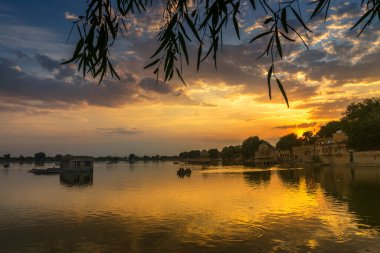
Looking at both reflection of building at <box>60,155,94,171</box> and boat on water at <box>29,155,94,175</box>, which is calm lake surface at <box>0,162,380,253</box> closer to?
boat on water at <box>29,155,94,175</box>

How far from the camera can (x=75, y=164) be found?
8612cm

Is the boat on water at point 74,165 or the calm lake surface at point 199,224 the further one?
the boat on water at point 74,165

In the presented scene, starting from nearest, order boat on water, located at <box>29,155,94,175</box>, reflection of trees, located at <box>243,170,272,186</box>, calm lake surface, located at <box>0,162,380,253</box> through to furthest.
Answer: calm lake surface, located at <box>0,162,380,253</box>
reflection of trees, located at <box>243,170,272,186</box>
boat on water, located at <box>29,155,94,175</box>

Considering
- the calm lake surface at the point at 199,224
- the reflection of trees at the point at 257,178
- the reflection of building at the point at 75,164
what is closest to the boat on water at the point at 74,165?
the reflection of building at the point at 75,164

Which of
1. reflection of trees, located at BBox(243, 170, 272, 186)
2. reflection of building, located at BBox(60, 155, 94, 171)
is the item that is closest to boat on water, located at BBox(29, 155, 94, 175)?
reflection of building, located at BBox(60, 155, 94, 171)

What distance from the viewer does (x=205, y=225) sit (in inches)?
945

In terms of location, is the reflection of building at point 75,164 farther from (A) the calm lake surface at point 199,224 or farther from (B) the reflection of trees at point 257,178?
(A) the calm lake surface at point 199,224

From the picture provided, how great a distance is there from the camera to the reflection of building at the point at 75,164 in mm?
85188

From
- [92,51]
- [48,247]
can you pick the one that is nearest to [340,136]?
[48,247]

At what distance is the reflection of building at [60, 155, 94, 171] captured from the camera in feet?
279

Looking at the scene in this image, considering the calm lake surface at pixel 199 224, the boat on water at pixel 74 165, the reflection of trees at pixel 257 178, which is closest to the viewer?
the calm lake surface at pixel 199 224

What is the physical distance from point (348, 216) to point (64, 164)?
7373 centimetres

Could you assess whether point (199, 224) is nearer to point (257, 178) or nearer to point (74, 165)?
point (257, 178)

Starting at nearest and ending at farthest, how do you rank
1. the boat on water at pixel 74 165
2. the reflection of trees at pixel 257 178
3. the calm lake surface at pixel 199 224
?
the calm lake surface at pixel 199 224, the reflection of trees at pixel 257 178, the boat on water at pixel 74 165
